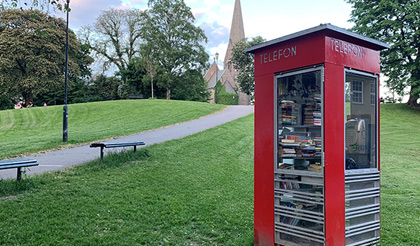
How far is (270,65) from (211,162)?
20.0 feet

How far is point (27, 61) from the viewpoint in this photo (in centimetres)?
3666

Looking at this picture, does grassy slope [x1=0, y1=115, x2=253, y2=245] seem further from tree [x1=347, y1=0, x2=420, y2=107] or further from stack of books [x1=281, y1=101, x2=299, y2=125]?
tree [x1=347, y1=0, x2=420, y2=107]

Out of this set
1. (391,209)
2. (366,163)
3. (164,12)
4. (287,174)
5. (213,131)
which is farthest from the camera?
(164,12)

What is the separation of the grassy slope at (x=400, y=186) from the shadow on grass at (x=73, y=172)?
648 cm

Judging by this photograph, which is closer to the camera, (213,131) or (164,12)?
(213,131)

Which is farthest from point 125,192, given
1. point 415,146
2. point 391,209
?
point 415,146

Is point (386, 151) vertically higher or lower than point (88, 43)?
lower

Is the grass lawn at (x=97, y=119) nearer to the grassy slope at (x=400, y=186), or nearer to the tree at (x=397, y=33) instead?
the grassy slope at (x=400, y=186)

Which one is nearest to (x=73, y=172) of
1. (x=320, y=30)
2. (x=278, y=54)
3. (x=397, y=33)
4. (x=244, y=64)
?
(x=278, y=54)

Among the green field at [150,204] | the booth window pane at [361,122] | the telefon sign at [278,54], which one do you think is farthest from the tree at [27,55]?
the booth window pane at [361,122]

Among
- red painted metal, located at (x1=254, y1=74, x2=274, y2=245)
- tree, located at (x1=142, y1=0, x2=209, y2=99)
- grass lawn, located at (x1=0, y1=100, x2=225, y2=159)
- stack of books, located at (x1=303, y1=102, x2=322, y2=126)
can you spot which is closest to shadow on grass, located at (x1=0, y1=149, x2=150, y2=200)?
red painted metal, located at (x1=254, y1=74, x2=274, y2=245)

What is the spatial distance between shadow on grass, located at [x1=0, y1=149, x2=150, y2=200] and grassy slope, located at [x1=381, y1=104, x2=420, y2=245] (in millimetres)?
6478

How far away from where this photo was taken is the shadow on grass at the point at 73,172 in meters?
5.94

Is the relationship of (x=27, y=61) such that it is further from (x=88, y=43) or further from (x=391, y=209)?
(x=391, y=209)
